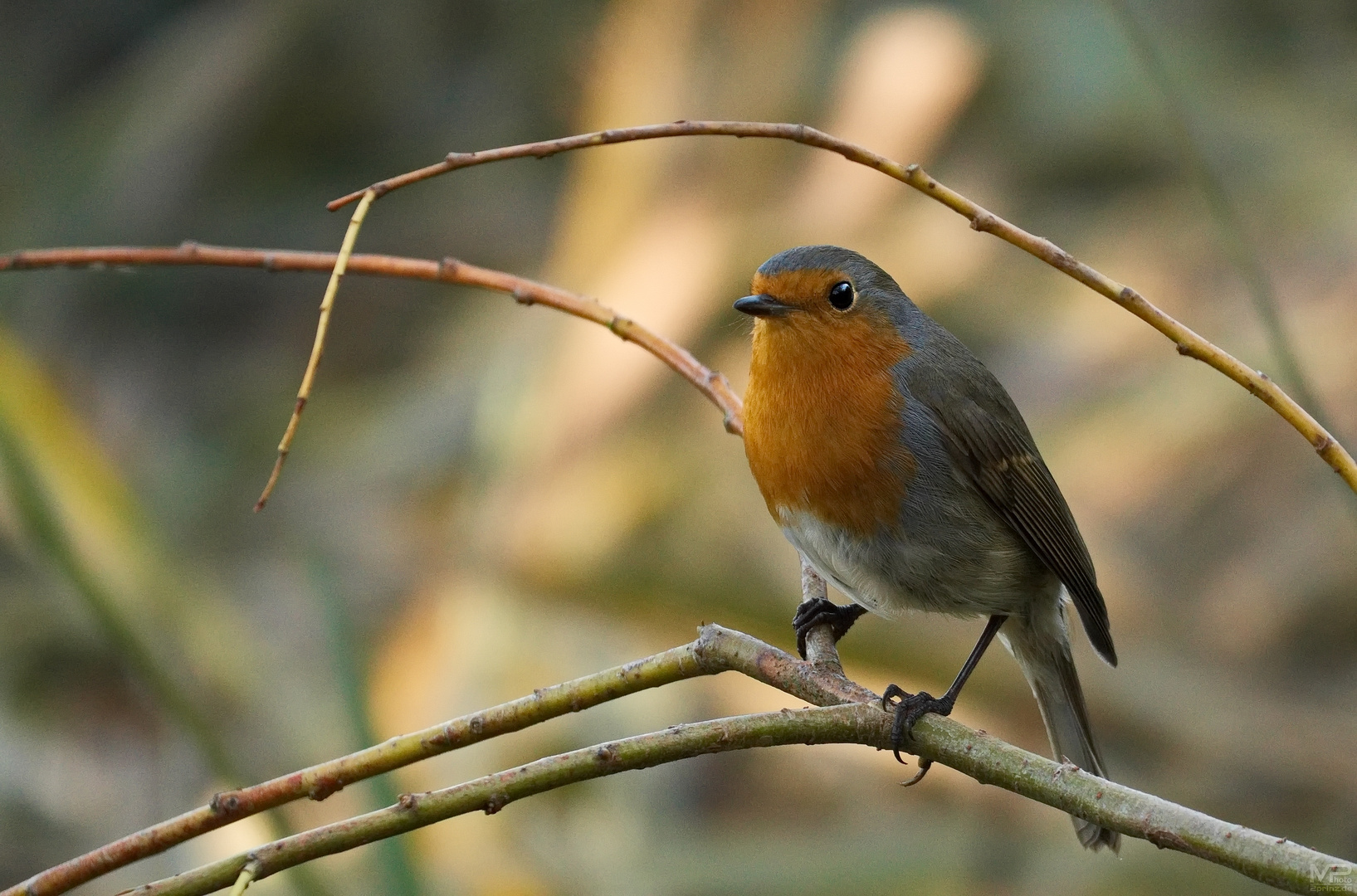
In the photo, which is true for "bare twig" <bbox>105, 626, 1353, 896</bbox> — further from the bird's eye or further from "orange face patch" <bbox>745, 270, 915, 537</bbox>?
the bird's eye

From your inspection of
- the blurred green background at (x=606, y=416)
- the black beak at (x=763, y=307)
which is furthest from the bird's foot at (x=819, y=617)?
the blurred green background at (x=606, y=416)

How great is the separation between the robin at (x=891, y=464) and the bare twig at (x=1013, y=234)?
72cm

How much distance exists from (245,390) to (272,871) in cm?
642

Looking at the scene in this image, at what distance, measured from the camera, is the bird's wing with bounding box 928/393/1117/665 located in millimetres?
2381

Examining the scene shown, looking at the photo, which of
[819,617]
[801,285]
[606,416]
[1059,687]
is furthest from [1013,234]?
[606,416]

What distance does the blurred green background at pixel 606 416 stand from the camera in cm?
371

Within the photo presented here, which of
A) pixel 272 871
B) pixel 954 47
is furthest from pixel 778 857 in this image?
pixel 954 47

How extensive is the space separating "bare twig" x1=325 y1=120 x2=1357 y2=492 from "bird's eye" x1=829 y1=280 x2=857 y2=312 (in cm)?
80

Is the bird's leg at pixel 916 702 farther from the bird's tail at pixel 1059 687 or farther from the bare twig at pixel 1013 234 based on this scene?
the bare twig at pixel 1013 234

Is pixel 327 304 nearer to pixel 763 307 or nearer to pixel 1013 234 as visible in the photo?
pixel 1013 234

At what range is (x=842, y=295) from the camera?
2.29 meters

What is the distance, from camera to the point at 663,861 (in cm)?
387

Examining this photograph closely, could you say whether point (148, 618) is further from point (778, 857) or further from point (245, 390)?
point (245, 390)

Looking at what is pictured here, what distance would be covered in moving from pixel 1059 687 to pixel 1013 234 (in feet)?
4.73
